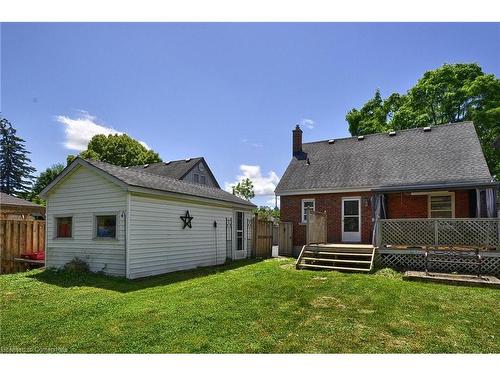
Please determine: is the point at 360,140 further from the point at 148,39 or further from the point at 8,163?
the point at 8,163

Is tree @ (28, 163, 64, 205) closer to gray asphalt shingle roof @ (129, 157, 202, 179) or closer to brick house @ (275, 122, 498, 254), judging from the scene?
gray asphalt shingle roof @ (129, 157, 202, 179)

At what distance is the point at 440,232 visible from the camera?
11.2 m

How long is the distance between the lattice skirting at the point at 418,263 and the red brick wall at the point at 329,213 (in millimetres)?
3704

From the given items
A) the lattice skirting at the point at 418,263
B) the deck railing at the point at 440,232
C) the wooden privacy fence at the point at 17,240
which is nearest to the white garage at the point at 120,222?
the wooden privacy fence at the point at 17,240

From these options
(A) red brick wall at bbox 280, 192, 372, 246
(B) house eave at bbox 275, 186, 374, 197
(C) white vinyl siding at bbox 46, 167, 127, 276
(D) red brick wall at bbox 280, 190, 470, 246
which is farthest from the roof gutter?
(C) white vinyl siding at bbox 46, 167, 127, 276

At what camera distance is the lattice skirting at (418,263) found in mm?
10287


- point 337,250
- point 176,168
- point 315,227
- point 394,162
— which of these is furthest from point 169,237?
point 176,168

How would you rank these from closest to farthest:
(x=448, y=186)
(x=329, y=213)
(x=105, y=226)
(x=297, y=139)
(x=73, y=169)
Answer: (x=105, y=226), (x=73, y=169), (x=448, y=186), (x=329, y=213), (x=297, y=139)

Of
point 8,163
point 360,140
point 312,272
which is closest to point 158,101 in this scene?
point 312,272

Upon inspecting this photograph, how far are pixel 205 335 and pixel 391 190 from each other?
1057 cm

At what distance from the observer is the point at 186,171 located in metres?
26.8

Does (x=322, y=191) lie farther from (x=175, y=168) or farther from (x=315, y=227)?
(x=175, y=168)

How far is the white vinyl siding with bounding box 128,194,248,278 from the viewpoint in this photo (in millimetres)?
10414

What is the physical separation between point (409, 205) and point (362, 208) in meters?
2.07
